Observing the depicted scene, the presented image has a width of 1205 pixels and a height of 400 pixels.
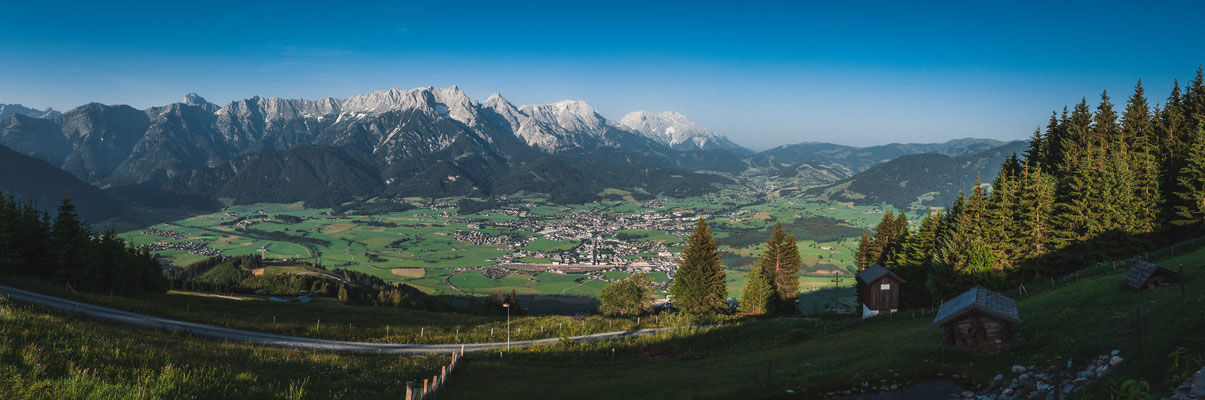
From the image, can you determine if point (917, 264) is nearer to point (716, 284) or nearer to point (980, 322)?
point (716, 284)

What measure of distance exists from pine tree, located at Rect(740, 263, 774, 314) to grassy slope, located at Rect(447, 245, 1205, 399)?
2530 cm

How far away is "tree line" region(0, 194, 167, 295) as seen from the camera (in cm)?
5012

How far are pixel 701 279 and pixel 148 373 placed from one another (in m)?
57.8

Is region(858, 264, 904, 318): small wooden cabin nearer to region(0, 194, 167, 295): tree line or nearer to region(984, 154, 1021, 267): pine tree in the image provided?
region(984, 154, 1021, 267): pine tree

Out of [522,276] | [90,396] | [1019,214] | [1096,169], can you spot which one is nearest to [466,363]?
[90,396]

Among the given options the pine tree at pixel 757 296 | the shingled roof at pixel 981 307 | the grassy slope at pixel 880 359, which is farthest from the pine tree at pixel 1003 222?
the shingled roof at pixel 981 307

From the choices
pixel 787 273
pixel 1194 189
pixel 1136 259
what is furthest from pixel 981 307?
pixel 787 273

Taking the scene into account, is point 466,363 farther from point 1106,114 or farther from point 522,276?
point 522,276

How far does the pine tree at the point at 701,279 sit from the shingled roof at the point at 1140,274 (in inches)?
1670

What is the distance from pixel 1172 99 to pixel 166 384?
321 feet

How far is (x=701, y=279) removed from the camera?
65.7 meters

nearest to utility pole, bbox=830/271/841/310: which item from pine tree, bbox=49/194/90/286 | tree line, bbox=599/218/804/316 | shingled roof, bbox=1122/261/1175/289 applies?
tree line, bbox=599/218/804/316

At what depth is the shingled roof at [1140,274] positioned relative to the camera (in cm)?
2375

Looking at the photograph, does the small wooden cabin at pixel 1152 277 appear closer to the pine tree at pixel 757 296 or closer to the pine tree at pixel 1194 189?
the pine tree at pixel 1194 189
